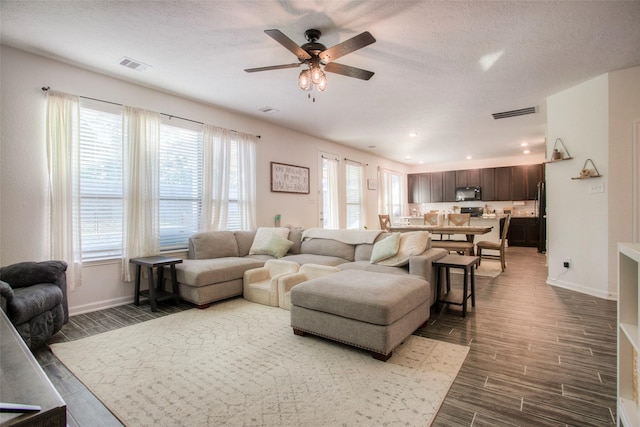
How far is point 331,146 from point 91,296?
17.2 feet

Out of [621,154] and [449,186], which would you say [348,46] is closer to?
[621,154]

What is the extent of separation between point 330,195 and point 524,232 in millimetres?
5927

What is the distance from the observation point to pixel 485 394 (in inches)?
70.7

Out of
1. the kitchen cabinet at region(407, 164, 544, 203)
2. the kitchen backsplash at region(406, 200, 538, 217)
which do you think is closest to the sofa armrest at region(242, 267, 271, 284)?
the kitchen backsplash at region(406, 200, 538, 217)

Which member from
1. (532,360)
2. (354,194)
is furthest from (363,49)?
(354,194)

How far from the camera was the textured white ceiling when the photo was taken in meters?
2.36

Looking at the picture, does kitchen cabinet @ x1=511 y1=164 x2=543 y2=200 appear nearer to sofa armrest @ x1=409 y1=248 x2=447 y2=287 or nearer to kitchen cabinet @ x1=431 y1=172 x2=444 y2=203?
kitchen cabinet @ x1=431 y1=172 x2=444 y2=203

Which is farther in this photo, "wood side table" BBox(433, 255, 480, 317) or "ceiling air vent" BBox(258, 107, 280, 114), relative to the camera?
"ceiling air vent" BBox(258, 107, 280, 114)

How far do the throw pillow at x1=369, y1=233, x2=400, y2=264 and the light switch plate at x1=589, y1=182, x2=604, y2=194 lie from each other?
265 centimetres

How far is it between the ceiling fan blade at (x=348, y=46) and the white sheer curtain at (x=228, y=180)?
263cm

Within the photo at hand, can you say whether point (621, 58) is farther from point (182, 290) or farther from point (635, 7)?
point (182, 290)

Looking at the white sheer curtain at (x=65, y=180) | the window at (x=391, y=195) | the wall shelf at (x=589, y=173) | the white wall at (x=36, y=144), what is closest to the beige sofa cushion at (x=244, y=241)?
the white wall at (x=36, y=144)

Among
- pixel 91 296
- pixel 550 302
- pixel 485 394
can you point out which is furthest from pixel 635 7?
pixel 91 296

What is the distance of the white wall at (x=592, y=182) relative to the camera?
140 inches
